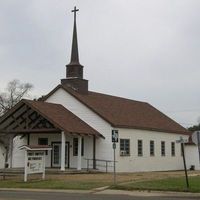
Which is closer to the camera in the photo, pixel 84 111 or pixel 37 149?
pixel 37 149

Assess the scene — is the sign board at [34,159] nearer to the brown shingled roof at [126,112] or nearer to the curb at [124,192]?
the curb at [124,192]

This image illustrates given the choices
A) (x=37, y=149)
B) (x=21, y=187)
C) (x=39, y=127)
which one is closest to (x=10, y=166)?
(x=39, y=127)

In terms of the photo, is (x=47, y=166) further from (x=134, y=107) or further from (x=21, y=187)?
(x=21, y=187)

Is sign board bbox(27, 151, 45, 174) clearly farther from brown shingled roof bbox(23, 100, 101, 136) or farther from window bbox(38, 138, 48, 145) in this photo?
window bbox(38, 138, 48, 145)

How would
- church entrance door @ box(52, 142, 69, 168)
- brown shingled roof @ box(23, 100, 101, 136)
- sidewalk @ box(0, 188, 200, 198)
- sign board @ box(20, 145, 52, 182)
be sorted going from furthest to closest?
church entrance door @ box(52, 142, 69, 168) < brown shingled roof @ box(23, 100, 101, 136) < sign board @ box(20, 145, 52, 182) < sidewalk @ box(0, 188, 200, 198)

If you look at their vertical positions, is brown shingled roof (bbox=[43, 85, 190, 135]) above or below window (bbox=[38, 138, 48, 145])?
above

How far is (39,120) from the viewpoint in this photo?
137 feet

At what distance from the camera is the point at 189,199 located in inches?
829

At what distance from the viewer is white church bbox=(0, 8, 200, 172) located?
41.5 metres

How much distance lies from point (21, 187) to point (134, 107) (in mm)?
28348

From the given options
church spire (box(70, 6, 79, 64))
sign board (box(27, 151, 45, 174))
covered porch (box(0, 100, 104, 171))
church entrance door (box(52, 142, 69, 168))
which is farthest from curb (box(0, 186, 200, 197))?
church spire (box(70, 6, 79, 64))

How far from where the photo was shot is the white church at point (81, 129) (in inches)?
1634

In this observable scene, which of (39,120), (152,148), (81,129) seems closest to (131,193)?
(81,129)

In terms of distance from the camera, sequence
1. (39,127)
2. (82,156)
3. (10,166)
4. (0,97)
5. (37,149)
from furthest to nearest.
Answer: (0,97) < (10,166) < (82,156) < (39,127) < (37,149)
